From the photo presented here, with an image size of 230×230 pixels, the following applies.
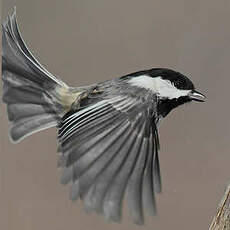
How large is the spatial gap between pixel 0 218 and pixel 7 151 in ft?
0.46

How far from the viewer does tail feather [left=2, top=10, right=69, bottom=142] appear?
3.61 ft

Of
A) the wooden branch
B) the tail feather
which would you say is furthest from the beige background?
the wooden branch

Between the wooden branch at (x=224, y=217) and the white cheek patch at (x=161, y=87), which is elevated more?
the white cheek patch at (x=161, y=87)

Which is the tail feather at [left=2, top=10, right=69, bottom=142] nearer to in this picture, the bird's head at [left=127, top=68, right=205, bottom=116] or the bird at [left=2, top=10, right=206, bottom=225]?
the bird at [left=2, top=10, right=206, bottom=225]

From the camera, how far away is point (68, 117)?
1.05 m

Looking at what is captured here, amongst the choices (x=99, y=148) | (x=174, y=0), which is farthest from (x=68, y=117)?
(x=174, y=0)

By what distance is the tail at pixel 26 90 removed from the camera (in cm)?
110

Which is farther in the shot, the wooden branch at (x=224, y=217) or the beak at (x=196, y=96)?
the beak at (x=196, y=96)

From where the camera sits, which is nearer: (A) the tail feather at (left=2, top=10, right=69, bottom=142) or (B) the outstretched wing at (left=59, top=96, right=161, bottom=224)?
(B) the outstretched wing at (left=59, top=96, right=161, bottom=224)

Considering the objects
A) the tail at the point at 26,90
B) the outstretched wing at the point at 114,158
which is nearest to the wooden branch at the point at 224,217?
the outstretched wing at the point at 114,158

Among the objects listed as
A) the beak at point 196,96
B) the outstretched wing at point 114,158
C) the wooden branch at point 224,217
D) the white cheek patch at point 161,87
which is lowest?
the wooden branch at point 224,217

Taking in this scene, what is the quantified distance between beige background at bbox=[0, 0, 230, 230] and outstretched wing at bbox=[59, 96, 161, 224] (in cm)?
9

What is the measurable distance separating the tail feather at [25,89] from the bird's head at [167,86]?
0.14m

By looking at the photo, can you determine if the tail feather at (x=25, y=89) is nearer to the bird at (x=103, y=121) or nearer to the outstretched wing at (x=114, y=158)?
the bird at (x=103, y=121)
